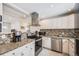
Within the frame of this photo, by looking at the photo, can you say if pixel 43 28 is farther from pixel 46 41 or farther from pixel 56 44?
pixel 56 44

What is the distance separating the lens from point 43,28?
2002 millimetres

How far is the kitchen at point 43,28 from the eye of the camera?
1.89 meters

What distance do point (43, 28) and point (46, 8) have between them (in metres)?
0.39

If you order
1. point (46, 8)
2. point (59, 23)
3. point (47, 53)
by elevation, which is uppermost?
point (46, 8)

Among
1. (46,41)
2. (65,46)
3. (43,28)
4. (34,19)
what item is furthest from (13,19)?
(65,46)

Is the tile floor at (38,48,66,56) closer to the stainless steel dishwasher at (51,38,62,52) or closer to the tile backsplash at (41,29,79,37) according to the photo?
the stainless steel dishwasher at (51,38,62,52)

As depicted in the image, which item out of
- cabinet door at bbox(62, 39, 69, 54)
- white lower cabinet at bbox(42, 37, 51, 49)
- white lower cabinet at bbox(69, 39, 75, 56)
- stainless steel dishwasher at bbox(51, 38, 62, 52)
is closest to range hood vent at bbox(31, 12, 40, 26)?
white lower cabinet at bbox(42, 37, 51, 49)

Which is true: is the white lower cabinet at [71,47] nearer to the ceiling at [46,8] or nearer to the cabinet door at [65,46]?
the cabinet door at [65,46]

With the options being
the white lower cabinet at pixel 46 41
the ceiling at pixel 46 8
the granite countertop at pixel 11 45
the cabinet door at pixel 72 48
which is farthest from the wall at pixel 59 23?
the granite countertop at pixel 11 45

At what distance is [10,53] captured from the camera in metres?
1.64

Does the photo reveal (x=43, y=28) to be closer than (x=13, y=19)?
No

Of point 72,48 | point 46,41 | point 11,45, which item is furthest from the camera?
point 46,41

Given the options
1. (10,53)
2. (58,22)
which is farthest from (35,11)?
(10,53)

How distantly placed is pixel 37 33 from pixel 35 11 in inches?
17.0
